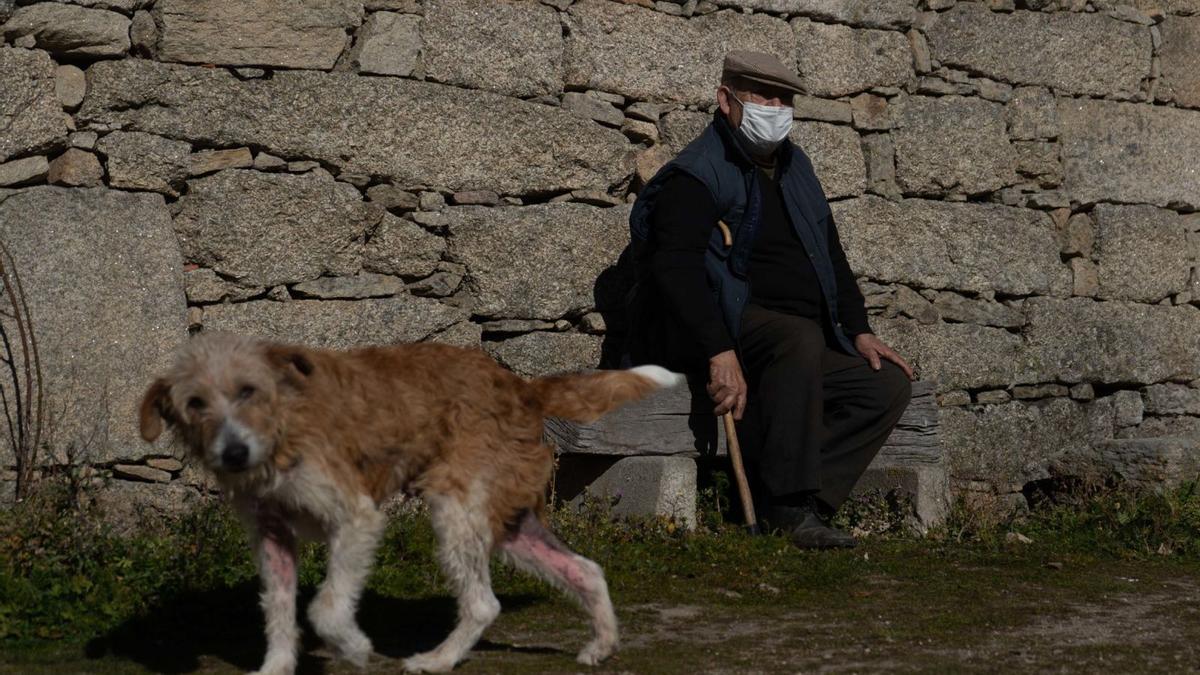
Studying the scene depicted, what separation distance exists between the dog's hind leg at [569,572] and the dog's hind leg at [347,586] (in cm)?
58

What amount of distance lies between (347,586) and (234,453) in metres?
0.54

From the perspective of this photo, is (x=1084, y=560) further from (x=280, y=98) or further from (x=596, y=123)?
(x=280, y=98)

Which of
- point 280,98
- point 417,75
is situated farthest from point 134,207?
point 417,75

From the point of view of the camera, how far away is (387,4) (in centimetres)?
700

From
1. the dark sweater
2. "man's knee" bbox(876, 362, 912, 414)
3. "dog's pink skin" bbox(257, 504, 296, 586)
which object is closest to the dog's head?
"dog's pink skin" bbox(257, 504, 296, 586)

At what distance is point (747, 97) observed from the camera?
284 inches

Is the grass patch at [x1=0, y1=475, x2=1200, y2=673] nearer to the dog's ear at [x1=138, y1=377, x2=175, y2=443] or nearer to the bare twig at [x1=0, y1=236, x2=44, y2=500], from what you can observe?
the bare twig at [x1=0, y1=236, x2=44, y2=500]

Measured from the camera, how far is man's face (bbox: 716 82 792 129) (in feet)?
23.6

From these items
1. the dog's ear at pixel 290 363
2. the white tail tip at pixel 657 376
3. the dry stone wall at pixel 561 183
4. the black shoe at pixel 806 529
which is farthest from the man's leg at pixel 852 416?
the dog's ear at pixel 290 363

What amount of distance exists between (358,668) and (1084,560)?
3.81 metres

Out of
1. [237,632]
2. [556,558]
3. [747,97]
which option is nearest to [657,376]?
[556,558]

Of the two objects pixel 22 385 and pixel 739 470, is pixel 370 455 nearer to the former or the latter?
pixel 22 385

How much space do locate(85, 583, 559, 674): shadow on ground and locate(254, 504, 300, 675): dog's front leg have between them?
322mm

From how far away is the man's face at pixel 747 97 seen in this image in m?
7.19
